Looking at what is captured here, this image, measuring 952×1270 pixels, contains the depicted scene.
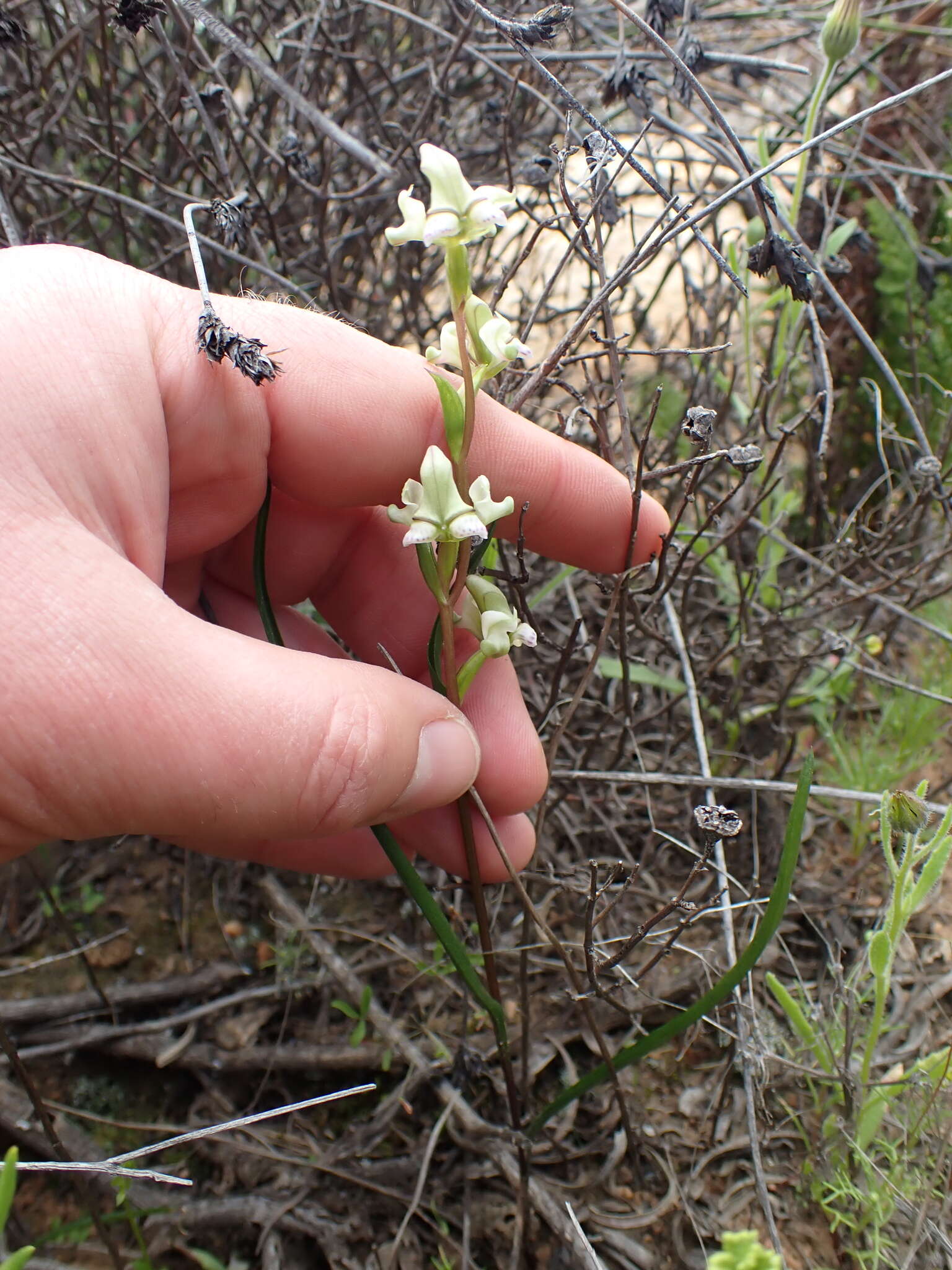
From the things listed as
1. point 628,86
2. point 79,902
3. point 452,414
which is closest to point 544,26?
point 628,86

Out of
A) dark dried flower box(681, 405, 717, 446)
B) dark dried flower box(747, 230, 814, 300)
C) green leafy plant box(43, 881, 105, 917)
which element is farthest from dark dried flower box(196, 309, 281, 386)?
green leafy plant box(43, 881, 105, 917)

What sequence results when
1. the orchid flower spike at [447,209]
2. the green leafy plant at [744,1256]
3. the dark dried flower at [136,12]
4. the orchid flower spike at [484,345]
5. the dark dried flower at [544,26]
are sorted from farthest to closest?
1. the dark dried flower at [136,12]
2. the dark dried flower at [544,26]
3. the orchid flower spike at [484,345]
4. the orchid flower spike at [447,209]
5. the green leafy plant at [744,1256]

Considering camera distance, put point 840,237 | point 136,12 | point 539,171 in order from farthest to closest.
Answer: point 840,237, point 539,171, point 136,12

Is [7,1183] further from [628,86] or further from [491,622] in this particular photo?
[628,86]

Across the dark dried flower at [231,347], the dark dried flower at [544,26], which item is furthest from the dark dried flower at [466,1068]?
the dark dried flower at [544,26]

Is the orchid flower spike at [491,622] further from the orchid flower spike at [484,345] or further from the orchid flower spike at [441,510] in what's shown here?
the orchid flower spike at [484,345]

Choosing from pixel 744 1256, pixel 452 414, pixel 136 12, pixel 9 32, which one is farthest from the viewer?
pixel 9 32

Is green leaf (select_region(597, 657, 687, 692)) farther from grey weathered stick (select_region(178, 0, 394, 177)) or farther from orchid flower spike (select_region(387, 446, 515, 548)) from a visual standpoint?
grey weathered stick (select_region(178, 0, 394, 177))
